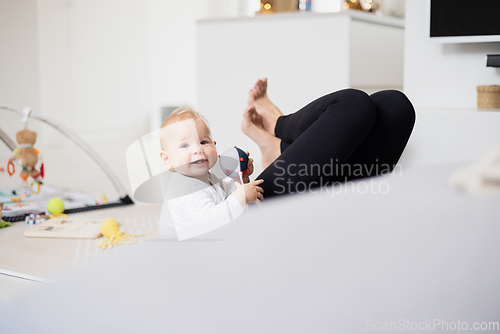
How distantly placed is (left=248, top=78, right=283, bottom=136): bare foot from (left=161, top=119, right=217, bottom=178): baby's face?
0.58 meters

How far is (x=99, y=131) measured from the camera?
400 centimetres

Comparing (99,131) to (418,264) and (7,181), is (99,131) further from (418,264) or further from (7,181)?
(418,264)

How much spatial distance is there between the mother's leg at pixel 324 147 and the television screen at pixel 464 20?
1.07 m

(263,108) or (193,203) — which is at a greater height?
(263,108)

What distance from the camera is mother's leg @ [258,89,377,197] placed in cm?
88

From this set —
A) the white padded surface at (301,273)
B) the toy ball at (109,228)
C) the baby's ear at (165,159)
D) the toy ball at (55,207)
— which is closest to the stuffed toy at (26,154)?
the toy ball at (55,207)

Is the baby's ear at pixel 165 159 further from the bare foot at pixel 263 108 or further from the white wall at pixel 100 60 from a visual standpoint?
the white wall at pixel 100 60

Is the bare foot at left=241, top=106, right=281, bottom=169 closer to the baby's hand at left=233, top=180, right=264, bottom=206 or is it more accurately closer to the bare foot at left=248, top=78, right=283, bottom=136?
the bare foot at left=248, top=78, right=283, bottom=136

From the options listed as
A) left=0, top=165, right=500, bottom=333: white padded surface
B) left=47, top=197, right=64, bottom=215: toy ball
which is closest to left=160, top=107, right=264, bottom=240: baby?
left=0, top=165, right=500, bottom=333: white padded surface

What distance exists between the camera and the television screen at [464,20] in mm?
1763

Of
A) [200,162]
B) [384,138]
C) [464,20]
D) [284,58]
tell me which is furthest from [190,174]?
[284,58]

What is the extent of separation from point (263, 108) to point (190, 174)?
66cm

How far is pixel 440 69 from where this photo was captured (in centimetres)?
198

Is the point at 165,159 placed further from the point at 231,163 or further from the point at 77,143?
the point at 77,143
